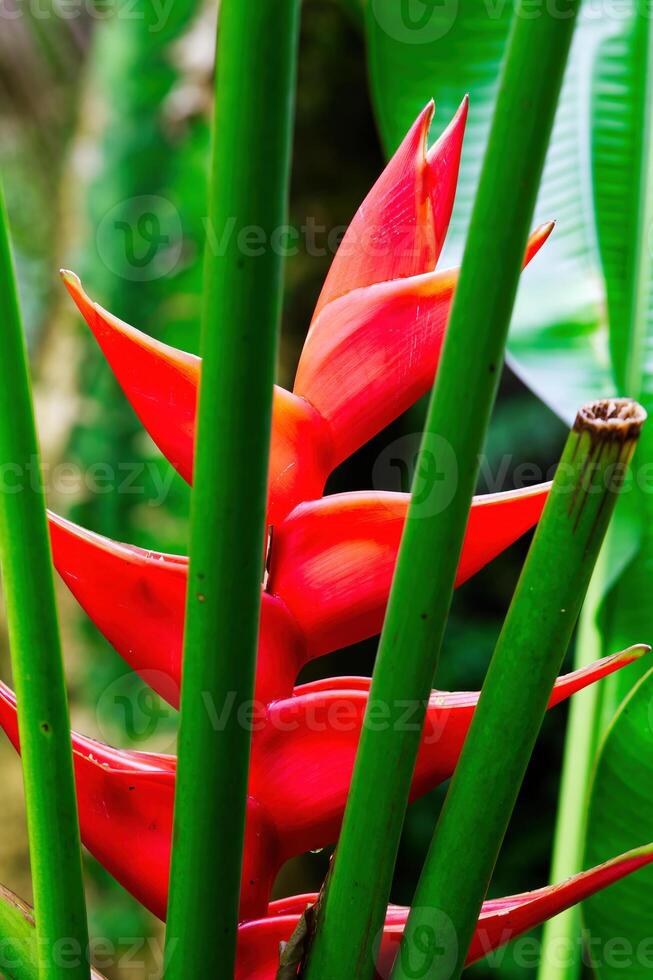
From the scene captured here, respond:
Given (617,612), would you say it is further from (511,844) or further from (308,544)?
(511,844)

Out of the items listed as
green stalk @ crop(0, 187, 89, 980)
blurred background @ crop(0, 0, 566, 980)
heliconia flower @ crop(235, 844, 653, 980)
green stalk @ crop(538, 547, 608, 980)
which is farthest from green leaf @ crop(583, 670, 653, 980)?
blurred background @ crop(0, 0, 566, 980)

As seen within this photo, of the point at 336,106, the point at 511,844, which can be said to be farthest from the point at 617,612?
the point at 511,844

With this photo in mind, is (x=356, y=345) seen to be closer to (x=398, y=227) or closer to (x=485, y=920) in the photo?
(x=398, y=227)

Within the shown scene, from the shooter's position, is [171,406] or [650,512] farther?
[650,512]

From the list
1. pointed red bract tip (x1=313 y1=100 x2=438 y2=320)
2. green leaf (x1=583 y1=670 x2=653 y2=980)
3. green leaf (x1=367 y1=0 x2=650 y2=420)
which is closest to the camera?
pointed red bract tip (x1=313 y1=100 x2=438 y2=320)

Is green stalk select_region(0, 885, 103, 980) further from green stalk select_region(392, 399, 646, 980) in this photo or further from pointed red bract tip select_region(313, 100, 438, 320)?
pointed red bract tip select_region(313, 100, 438, 320)

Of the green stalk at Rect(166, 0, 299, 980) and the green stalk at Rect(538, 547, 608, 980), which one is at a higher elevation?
the green stalk at Rect(166, 0, 299, 980)

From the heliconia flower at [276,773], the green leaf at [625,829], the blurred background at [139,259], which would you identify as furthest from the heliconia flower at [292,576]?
the blurred background at [139,259]

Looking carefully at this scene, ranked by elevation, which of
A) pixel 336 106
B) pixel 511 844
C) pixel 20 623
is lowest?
pixel 511 844
